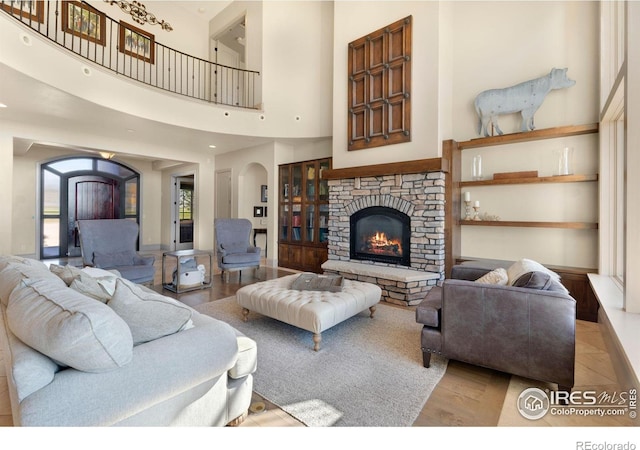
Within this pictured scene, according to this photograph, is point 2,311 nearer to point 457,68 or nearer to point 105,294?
point 105,294

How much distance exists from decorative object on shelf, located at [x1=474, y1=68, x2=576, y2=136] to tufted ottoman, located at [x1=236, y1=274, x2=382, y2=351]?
2.91m

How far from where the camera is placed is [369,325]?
3.05 meters

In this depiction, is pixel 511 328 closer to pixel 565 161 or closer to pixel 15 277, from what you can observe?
pixel 565 161

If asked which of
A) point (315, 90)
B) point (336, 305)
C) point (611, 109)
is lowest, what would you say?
point (336, 305)

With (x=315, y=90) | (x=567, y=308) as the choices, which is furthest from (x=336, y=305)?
(x=315, y=90)

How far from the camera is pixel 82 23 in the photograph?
5.70 metres

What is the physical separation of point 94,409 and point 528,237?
4617 mm

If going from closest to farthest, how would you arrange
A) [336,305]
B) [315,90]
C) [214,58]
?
[336,305] → [315,90] → [214,58]

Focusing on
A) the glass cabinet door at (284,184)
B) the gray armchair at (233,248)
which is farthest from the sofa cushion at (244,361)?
the glass cabinet door at (284,184)

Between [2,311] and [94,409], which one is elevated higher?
[2,311]

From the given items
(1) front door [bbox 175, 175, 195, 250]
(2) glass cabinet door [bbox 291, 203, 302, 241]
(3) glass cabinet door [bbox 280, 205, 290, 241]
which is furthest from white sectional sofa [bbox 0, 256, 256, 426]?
(1) front door [bbox 175, 175, 195, 250]

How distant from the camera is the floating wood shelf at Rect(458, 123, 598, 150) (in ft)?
11.0

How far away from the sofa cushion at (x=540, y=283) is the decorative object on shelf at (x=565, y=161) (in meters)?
2.33
